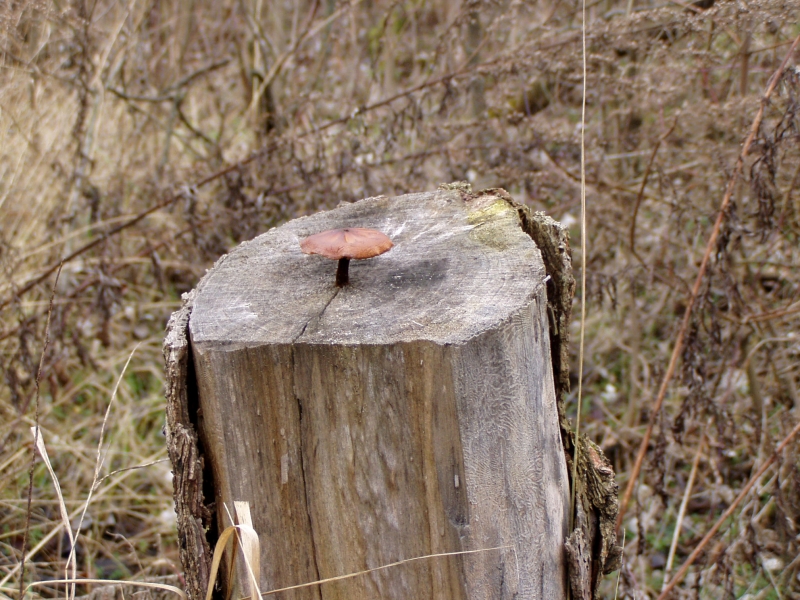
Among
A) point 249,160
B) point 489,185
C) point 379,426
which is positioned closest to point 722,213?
point 489,185

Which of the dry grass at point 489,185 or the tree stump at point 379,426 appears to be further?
the dry grass at point 489,185

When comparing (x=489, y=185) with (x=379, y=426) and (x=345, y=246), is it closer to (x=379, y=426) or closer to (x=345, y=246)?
(x=345, y=246)

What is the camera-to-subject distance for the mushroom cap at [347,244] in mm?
1352

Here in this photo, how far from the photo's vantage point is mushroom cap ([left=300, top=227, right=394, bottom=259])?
135cm

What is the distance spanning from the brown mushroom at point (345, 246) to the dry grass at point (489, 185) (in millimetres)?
1633

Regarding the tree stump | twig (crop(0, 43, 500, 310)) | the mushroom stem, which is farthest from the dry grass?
the mushroom stem

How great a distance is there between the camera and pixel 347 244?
4.47ft

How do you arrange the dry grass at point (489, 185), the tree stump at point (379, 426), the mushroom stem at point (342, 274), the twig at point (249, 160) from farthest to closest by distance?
1. the twig at point (249, 160)
2. the dry grass at point (489, 185)
3. the mushroom stem at point (342, 274)
4. the tree stump at point (379, 426)

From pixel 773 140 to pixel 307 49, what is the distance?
4.91m

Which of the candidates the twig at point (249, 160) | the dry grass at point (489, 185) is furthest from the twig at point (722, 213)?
the twig at point (249, 160)

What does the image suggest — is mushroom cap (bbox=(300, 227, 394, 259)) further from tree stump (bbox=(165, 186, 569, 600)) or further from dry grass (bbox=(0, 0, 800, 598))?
dry grass (bbox=(0, 0, 800, 598))

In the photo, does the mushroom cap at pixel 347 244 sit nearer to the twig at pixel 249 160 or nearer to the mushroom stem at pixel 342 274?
the mushroom stem at pixel 342 274

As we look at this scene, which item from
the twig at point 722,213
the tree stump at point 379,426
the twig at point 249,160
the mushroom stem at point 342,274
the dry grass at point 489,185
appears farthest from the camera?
the twig at point 249,160

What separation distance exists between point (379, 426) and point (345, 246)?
0.35 metres
